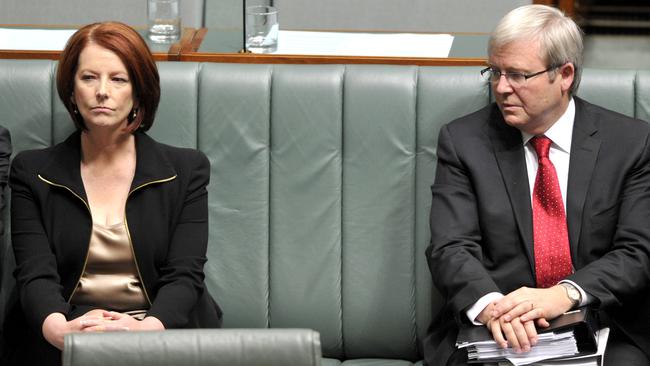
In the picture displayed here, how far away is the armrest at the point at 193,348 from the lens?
197cm

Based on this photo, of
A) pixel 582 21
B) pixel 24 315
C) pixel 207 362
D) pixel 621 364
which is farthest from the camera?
pixel 582 21

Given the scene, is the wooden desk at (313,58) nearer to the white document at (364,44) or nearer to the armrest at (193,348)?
the white document at (364,44)

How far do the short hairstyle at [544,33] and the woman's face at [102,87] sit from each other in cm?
89

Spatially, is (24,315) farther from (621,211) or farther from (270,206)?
(621,211)

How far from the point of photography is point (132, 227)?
2.82m

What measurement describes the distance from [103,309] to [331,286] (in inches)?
24.3

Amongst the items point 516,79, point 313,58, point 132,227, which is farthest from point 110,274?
point 516,79

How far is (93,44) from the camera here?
111 inches

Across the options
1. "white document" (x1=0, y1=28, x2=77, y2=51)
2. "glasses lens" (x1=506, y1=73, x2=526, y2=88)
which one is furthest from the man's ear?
"white document" (x1=0, y1=28, x2=77, y2=51)

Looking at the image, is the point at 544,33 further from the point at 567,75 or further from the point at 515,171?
the point at 515,171

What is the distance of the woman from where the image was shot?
9.20ft

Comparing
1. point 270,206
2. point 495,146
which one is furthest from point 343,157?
point 495,146

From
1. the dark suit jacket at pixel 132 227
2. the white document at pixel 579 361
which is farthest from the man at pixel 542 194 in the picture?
the dark suit jacket at pixel 132 227

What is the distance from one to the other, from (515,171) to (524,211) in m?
0.10
